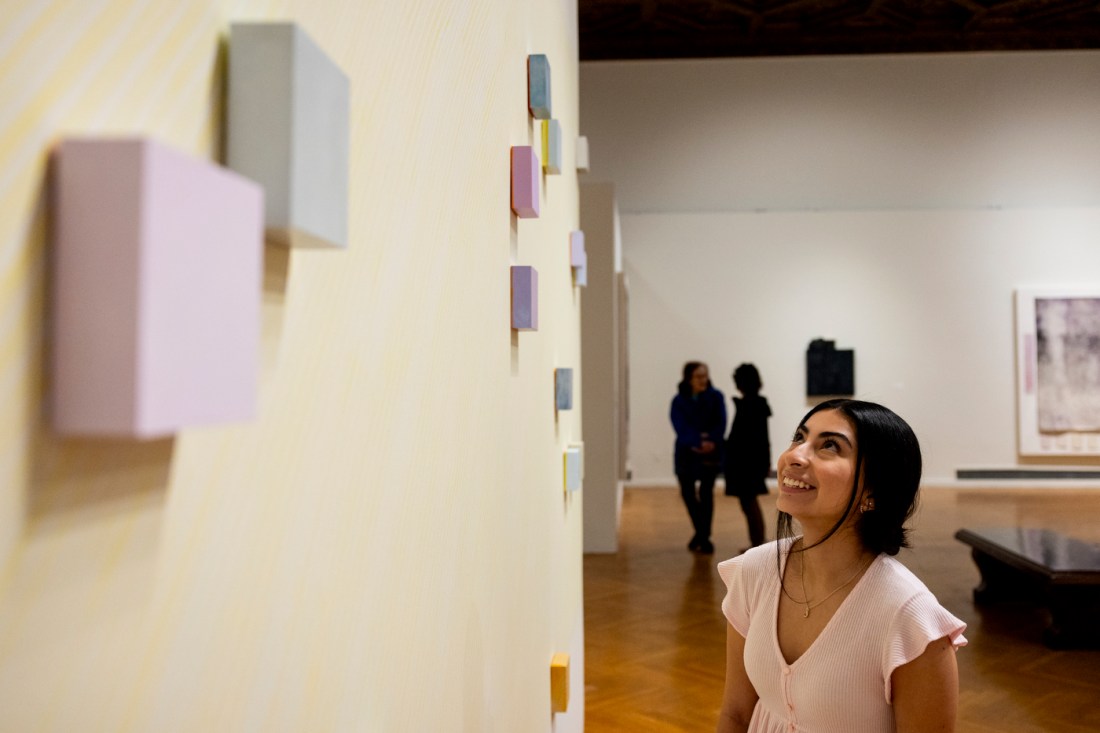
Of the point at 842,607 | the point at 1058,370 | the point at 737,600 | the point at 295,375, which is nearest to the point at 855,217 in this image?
the point at 1058,370

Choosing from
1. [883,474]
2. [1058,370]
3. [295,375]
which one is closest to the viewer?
[295,375]

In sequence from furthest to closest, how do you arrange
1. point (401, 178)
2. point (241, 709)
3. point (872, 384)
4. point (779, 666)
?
point (872, 384)
point (779, 666)
point (401, 178)
point (241, 709)

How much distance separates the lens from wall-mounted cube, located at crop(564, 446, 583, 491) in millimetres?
3307

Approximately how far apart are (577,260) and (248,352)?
340cm

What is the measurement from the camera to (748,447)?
317 inches

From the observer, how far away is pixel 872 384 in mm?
15773

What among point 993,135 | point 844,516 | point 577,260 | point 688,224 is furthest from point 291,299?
point 993,135

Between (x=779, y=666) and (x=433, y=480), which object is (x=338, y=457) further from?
(x=779, y=666)

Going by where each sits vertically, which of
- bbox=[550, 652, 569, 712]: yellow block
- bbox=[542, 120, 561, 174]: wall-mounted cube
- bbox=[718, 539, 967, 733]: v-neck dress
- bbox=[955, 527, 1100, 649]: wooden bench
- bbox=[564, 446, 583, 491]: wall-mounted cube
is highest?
bbox=[542, 120, 561, 174]: wall-mounted cube

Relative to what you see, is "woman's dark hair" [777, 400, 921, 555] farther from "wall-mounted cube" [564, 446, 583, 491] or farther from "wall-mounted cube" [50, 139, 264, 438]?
"wall-mounted cube" [50, 139, 264, 438]

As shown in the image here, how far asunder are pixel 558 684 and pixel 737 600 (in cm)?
77

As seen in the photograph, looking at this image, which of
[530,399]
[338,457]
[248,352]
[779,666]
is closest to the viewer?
[248,352]

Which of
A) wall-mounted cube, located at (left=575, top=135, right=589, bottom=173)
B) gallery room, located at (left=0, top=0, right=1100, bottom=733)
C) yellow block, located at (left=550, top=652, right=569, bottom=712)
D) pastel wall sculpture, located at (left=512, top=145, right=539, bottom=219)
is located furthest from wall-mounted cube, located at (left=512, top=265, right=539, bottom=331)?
wall-mounted cube, located at (left=575, top=135, right=589, bottom=173)

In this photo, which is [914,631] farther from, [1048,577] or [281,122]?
[1048,577]
